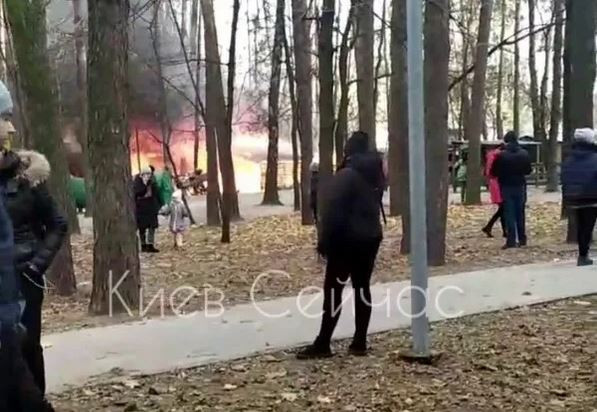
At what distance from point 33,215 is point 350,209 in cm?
265

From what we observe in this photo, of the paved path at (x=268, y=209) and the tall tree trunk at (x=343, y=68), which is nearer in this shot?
the tall tree trunk at (x=343, y=68)

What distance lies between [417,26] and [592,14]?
28.5 feet

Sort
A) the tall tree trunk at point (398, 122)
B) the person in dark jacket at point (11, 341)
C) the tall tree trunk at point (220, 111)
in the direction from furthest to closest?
the tall tree trunk at point (220, 111)
the tall tree trunk at point (398, 122)
the person in dark jacket at point (11, 341)

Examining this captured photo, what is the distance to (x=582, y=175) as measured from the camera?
11992mm

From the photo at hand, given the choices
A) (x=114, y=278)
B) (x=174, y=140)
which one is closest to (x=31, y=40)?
(x=114, y=278)

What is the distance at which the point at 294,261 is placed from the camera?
16.2 m

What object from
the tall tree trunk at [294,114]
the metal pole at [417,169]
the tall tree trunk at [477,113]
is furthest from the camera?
the tall tree trunk at [477,113]

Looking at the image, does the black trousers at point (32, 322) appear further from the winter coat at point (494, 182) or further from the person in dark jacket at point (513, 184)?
the winter coat at point (494, 182)

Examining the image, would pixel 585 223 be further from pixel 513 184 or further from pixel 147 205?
pixel 147 205

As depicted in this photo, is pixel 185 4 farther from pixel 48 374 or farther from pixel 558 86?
pixel 48 374

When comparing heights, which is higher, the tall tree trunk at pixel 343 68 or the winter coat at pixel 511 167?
the tall tree trunk at pixel 343 68

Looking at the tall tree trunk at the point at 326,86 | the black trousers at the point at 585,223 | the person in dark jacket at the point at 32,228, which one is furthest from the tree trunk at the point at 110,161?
the black trousers at the point at 585,223

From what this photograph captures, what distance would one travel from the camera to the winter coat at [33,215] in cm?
544

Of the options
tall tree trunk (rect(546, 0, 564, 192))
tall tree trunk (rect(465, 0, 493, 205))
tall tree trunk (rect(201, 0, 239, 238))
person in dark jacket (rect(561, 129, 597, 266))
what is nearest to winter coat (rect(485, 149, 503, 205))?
person in dark jacket (rect(561, 129, 597, 266))
